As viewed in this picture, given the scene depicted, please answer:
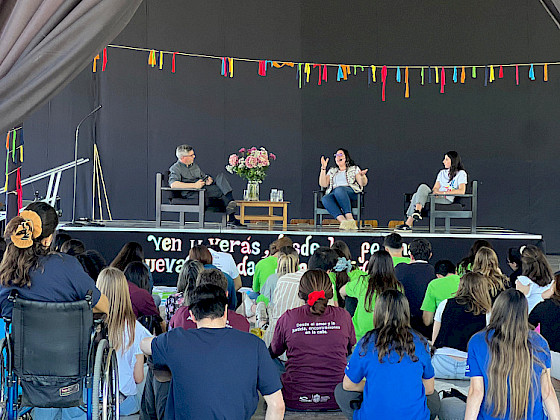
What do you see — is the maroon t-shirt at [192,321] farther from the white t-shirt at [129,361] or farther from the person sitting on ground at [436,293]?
the person sitting on ground at [436,293]

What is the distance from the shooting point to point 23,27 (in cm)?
298

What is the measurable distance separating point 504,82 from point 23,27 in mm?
10502

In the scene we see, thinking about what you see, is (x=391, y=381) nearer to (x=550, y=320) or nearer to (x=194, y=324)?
(x=194, y=324)

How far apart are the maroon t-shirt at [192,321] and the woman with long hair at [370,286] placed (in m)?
1.19

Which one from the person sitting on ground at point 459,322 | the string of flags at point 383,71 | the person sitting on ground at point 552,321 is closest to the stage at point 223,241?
the person sitting on ground at point 459,322

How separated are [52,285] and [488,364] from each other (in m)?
1.87

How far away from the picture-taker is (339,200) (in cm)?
890

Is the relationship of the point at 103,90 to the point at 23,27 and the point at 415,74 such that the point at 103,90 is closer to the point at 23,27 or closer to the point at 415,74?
the point at 415,74

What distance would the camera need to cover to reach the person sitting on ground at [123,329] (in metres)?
3.73

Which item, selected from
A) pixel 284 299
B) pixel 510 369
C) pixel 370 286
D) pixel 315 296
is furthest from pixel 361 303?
pixel 510 369

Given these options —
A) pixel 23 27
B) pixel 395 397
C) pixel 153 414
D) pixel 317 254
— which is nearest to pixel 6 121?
pixel 23 27

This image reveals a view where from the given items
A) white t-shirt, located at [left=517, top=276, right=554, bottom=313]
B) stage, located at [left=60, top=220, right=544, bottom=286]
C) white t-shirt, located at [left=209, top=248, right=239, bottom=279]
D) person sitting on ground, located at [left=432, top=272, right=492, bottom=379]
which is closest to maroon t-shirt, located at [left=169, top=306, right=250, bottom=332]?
person sitting on ground, located at [left=432, top=272, right=492, bottom=379]

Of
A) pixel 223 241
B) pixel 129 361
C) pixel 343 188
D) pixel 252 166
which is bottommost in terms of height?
pixel 129 361

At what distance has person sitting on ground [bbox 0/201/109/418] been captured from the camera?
3211 millimetres
